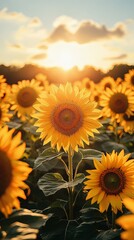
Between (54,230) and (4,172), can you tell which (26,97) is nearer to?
(54,230)

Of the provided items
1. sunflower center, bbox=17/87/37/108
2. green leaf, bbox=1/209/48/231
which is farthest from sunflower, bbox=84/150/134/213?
sunflower center, bbox=17/87/37/108

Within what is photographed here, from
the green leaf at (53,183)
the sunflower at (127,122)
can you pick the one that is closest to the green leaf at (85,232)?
the green leaf at (53,183)

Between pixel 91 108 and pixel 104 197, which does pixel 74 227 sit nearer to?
pixel 104 197

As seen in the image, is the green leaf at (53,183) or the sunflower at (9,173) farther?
the green leaf at (53,183)

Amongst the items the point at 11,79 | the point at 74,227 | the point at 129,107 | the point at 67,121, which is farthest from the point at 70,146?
the point at 11,79

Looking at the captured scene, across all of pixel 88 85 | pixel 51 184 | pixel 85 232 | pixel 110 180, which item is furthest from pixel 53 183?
pixel 88 85

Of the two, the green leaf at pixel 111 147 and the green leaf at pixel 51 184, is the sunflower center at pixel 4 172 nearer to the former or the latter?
the green leaf at pixel 51 184

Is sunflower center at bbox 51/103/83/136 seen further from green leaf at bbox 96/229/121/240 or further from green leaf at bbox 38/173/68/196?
green leaf at bbox 96/229/121/240
